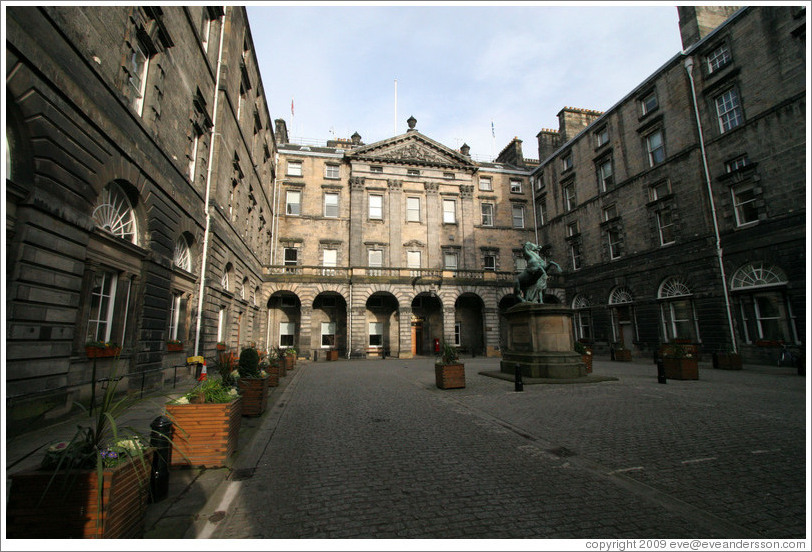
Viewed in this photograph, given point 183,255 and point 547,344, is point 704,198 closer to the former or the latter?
point 547,344

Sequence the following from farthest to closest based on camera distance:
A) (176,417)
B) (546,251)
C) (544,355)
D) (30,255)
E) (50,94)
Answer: (546,251) < (544,355) < (50,94) < (30,255) < (176,417)

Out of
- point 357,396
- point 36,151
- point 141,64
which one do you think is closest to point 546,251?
point 357,396

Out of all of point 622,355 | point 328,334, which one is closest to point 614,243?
point 622,355

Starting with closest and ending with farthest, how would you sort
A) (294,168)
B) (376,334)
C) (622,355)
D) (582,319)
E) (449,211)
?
(622,355) → (582,319) → (376,334) → (294,168) → (449,211)

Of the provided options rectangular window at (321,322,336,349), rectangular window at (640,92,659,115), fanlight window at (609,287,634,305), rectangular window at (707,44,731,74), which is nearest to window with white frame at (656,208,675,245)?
fanlight window at (609,287,634,305)

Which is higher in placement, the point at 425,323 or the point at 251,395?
the point at 425,323

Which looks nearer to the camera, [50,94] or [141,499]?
[141,499]

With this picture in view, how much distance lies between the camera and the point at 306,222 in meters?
30.6

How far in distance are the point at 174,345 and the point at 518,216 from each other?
31.6 m

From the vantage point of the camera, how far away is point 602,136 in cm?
2791

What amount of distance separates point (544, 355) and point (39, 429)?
12.4 m

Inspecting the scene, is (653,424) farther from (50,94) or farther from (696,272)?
(696,272)

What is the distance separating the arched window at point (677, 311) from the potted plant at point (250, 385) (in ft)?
75.4

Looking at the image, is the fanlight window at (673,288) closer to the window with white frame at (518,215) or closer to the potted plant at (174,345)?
the window with white frame at (518,215)
